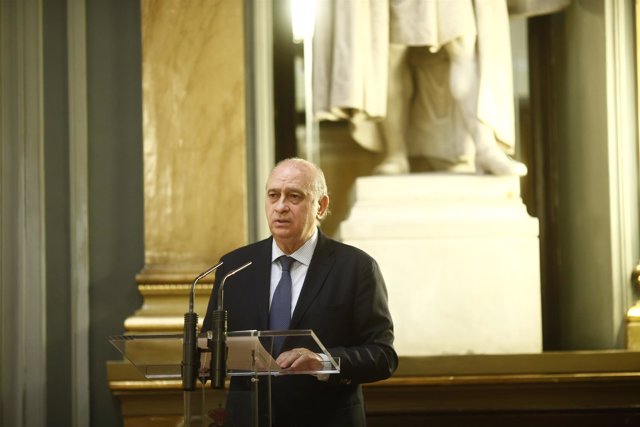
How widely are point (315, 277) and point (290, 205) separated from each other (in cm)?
24

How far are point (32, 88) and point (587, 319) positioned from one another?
10.0 ft

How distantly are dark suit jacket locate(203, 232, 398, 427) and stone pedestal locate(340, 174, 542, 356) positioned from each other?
1.83 metres

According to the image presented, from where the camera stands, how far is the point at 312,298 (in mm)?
3773

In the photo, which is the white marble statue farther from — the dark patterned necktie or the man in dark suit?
the dark patterned necktie

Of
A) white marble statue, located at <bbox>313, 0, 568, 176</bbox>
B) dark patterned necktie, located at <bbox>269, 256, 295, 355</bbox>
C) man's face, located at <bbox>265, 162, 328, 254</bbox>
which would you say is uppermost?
white marble statue, located at <bbox>313, 0, 568, 176</bbox>

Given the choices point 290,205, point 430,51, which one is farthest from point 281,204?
point 430,51

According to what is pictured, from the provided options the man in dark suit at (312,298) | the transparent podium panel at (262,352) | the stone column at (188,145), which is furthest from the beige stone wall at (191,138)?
the transparent podium panel at (262,352)

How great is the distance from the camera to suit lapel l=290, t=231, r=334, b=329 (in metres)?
3.76

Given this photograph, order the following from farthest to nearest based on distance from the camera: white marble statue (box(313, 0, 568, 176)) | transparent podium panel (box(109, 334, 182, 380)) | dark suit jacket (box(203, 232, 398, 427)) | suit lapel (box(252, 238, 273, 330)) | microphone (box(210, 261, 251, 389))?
white marble statue (box(313, 0, 568, 176)), suit lapel (box(252, 238, 273, 330)), dark suit jacket (box(203, 232, 398, 427)), transparent podium panel (box(109, 334, 182, 380)), microphone (box(210, 261, 251, 389))

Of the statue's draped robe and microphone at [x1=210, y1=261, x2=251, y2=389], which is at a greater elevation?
the statue's draped robe

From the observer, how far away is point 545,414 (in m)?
5.41

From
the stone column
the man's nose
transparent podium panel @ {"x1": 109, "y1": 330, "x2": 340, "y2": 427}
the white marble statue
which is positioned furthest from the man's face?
the white marble statue

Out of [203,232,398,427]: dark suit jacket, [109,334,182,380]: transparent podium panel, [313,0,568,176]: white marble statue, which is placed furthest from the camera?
[313,0,568,176]: white marble statue

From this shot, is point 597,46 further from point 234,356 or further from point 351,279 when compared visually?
point 234,356
